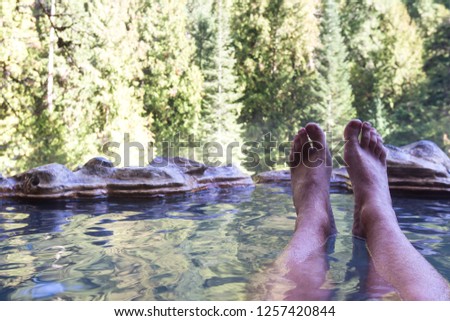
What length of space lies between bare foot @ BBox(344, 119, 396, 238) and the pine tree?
13.9 metres

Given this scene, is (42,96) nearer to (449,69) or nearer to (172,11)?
(172,11)

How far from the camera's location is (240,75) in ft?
56.3

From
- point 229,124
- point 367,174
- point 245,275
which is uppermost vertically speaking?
point 229,124

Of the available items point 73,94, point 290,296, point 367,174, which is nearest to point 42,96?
point 73,94

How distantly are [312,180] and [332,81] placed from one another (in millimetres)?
15004

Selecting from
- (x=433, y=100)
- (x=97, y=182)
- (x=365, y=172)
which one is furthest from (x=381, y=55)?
(x=365, y=172)

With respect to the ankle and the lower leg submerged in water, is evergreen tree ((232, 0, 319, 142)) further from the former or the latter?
the ankle

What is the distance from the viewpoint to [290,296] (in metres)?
1.26

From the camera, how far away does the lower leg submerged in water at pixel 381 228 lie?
4.12 feet

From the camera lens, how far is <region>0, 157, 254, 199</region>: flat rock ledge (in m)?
3.71

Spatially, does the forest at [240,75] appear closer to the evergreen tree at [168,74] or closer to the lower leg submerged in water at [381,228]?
the evergreen tree at [168,74]

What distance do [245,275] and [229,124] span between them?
1413 cm

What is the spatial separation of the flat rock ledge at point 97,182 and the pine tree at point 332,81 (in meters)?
13.0
